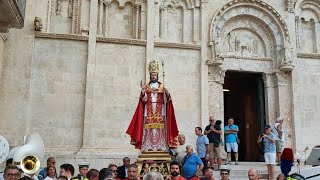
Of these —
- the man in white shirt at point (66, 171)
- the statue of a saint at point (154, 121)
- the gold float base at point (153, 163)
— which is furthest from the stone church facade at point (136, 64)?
the man in white shirt at point (66, 171)

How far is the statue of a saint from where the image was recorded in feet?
28.0

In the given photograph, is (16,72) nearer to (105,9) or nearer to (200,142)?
(105,9)

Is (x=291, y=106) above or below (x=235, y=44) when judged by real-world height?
below

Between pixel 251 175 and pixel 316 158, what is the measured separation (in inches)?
184

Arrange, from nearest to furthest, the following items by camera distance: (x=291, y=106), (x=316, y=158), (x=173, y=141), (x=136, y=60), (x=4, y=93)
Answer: (x=173, y=141), (x=316, y=158), (x=4, y=93), (x=136, y=60), (x=291, y=106)

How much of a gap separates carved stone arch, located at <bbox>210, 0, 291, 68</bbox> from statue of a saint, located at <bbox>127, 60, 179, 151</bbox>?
23.7 feet

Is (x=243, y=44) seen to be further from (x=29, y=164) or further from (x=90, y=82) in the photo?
(x=29, y=164)

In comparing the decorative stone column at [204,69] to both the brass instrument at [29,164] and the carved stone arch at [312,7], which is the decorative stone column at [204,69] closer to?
the carved stone arch at [312,7]

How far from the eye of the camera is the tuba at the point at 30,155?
6.85 metres

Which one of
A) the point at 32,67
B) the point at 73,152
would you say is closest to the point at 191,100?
the point at 73,152

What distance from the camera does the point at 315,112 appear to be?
15602mm

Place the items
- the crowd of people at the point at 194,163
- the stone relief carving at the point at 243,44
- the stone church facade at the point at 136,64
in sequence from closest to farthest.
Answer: the crowd of people at the point at 194,163 → the stone church facade at the point at 136,64 → the stone relief carving at the point at 243,44

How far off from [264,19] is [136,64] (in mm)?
5505

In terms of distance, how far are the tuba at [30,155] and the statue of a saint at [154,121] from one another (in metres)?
1.88
